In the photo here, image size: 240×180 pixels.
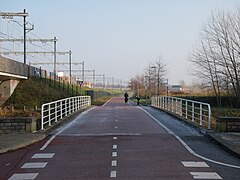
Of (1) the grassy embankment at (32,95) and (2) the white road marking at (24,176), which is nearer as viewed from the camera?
(2) the white road marking at (24,176)

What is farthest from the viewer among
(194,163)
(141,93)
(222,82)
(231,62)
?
(141,93)

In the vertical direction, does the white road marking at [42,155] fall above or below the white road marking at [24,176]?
above

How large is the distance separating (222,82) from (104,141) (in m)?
31.0

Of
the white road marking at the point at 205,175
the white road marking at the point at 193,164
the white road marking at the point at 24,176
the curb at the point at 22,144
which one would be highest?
the curb at the point at 22,144

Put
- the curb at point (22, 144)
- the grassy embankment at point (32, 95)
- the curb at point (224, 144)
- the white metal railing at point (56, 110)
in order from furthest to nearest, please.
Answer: the grassy embankment at point (32, 95) → the white metal railing at point (56, 110) → the curb at point (22, 144) → the curb at point (224, 144)

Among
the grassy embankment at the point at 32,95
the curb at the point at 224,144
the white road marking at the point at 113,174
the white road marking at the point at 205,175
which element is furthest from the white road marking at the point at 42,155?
the grassy embankment at the point at 32,95

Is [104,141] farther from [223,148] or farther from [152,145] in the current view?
[223,148]

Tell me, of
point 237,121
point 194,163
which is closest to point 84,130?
point 237,121

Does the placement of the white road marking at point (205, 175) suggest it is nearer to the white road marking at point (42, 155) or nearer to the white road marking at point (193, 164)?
the white road marking at point (193, 164)

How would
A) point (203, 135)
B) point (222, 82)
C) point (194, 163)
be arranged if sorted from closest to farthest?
point (194, 163), point (203, 135), point (222, 82)

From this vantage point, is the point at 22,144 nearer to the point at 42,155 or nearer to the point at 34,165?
the point at 42,155

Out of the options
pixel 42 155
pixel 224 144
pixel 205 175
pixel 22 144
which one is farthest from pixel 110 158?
pixel 224 144

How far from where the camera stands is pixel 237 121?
14820 millimetres

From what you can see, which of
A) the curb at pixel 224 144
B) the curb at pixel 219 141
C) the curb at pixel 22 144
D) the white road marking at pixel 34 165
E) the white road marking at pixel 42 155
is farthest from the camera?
the curb at pixel 22 144
